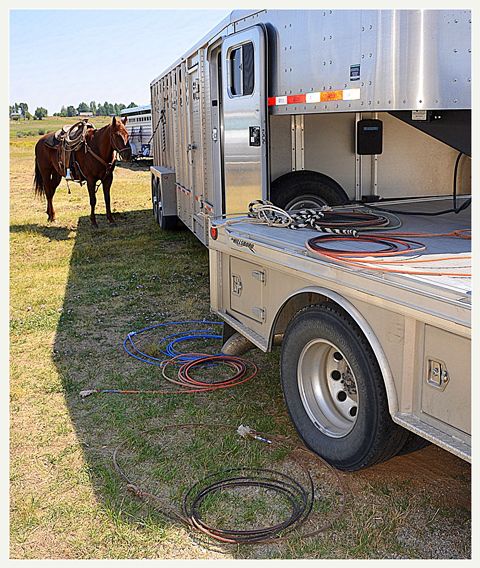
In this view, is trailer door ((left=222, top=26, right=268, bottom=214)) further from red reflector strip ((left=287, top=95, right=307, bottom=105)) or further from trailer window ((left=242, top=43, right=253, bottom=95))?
red reflector strip ((left=287, top=95, right=307, bottom=105))

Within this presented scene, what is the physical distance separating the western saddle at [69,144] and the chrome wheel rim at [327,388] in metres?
9.55

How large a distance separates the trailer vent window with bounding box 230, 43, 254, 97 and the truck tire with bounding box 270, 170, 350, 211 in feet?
2.81

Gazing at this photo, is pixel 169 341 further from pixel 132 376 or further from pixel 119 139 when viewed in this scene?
pixel 119 139

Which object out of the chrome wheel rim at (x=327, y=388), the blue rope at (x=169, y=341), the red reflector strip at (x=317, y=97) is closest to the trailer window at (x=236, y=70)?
the red reflector strip at (x=317, y=97)

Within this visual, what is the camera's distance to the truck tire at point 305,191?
6.04 meters

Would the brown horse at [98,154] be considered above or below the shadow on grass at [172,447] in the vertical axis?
above

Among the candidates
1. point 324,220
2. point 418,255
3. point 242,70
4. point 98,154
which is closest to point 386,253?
point 418,255

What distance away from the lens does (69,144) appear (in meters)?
12.3

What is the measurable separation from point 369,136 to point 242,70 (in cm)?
122

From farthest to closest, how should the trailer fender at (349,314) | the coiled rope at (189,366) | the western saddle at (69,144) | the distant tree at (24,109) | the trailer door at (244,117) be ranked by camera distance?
the distant tree at (24,109) → the western saddle at (69,144) → the trailer door at (244,117) → the coiled rope at (189,366) → the trailer fender at (349,314)

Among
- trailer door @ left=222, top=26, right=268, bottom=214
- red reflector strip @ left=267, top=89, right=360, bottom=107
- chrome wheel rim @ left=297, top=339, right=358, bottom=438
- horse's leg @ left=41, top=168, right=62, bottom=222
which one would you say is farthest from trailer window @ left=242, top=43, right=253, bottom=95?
horse's leg @ left=41, top=168, right=62, bottom=222

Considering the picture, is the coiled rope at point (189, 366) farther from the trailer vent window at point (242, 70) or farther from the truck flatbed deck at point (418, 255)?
the trailer vent window at point (242, 70)

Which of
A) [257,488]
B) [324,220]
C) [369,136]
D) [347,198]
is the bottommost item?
[257,488]

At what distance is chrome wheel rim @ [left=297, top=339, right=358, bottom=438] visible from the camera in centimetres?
357
